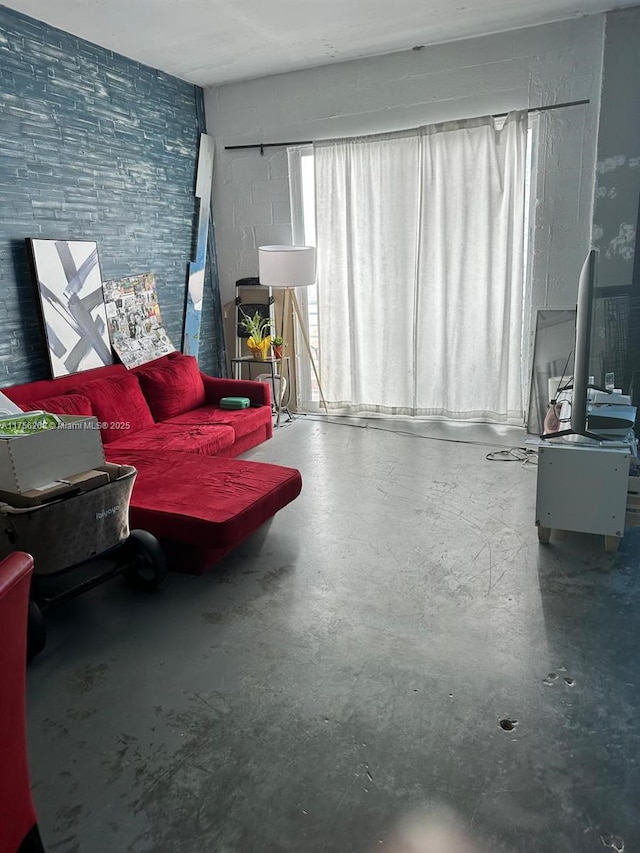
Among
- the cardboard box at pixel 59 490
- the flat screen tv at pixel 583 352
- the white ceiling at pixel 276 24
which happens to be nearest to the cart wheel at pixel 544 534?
the flat screen tv at pixel 583 352

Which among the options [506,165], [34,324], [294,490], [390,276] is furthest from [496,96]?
[34,324]

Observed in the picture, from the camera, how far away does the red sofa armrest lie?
5219 millimetres

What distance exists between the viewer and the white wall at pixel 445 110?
15.1 ft

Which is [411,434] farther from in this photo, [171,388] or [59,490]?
[59,490]

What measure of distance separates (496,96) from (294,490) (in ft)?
11.8

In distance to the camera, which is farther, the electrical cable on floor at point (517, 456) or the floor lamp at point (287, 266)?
the floor lamp at point (287, 266)

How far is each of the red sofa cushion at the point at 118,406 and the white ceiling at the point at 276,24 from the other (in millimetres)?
2412

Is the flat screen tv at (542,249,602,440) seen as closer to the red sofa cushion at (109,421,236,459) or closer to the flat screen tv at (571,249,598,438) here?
the flat screen tv at (571,249,598,438)

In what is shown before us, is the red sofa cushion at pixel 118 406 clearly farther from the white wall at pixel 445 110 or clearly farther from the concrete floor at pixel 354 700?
the white wall at pixel 445 110

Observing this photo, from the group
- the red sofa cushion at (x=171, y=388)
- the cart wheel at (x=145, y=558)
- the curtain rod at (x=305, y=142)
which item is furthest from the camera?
the red sofa cushion at (x=171, y=388)

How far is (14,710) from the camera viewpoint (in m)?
1.23

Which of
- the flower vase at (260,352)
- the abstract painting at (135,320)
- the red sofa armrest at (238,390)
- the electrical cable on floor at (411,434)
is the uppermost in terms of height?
the abstract painting at (135,320)

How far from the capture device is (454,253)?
519 centimetres

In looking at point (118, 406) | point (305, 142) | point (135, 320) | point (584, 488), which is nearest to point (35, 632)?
point (118, 406)
